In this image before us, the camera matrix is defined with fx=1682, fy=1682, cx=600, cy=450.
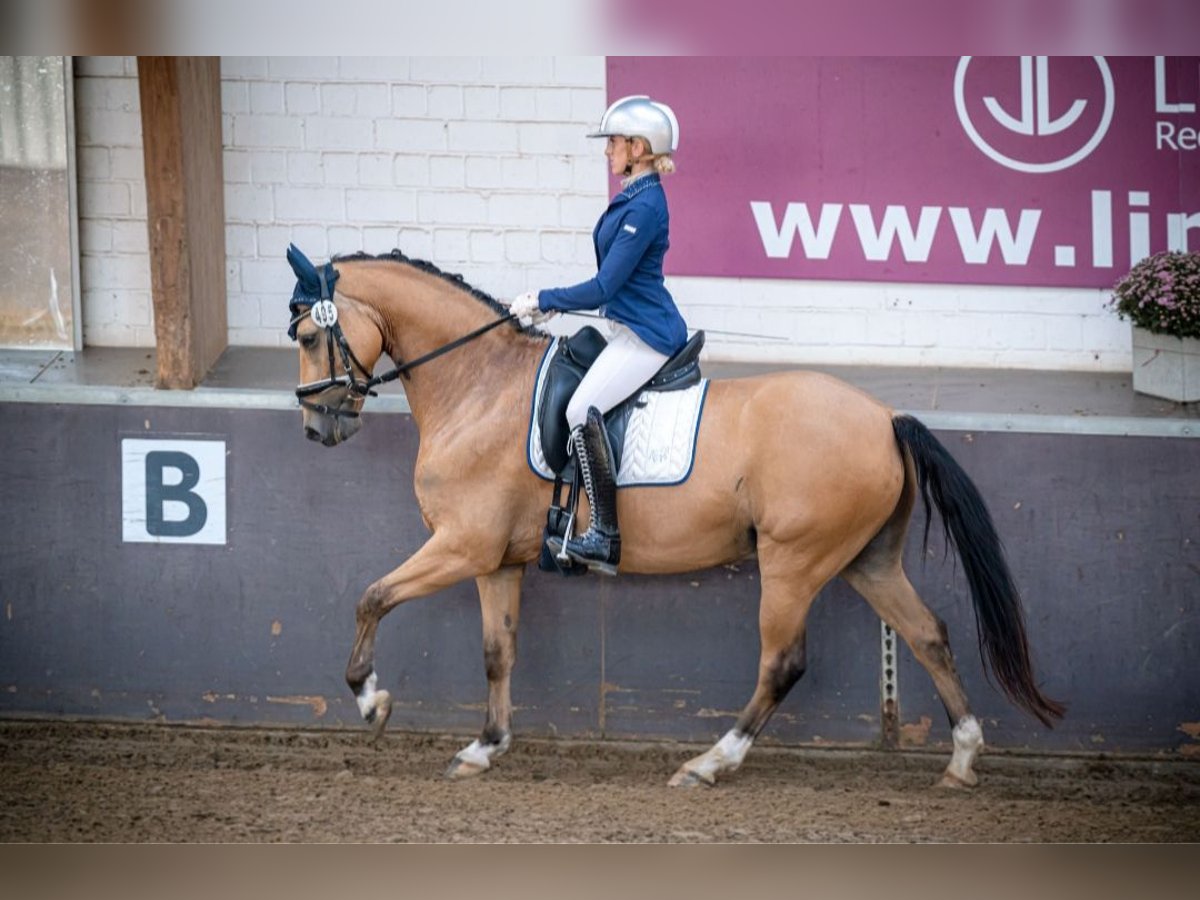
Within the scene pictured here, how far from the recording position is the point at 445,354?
6.60 metres

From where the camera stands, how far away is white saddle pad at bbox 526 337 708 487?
21.1ft

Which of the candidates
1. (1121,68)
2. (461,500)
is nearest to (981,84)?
(1121,68)

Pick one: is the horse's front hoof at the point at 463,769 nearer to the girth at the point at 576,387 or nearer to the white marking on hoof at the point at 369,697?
the white marking on hoof at the point at 369,697

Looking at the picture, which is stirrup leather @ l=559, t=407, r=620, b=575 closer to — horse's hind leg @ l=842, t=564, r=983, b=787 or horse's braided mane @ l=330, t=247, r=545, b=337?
horse's braided mane @ l=330, t=247, r=545, b=337

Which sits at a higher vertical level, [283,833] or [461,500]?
[461,500]

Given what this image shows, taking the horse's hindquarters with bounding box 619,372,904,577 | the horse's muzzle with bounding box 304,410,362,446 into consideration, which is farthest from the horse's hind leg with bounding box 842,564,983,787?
the horse's muzzle with bounding box 304,410,362,446

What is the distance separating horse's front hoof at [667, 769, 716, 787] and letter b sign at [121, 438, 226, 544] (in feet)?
7.42

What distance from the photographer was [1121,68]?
7852mm

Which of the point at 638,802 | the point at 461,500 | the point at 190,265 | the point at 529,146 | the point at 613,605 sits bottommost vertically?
the point at 638,802

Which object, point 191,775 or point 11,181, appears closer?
point 191,775
